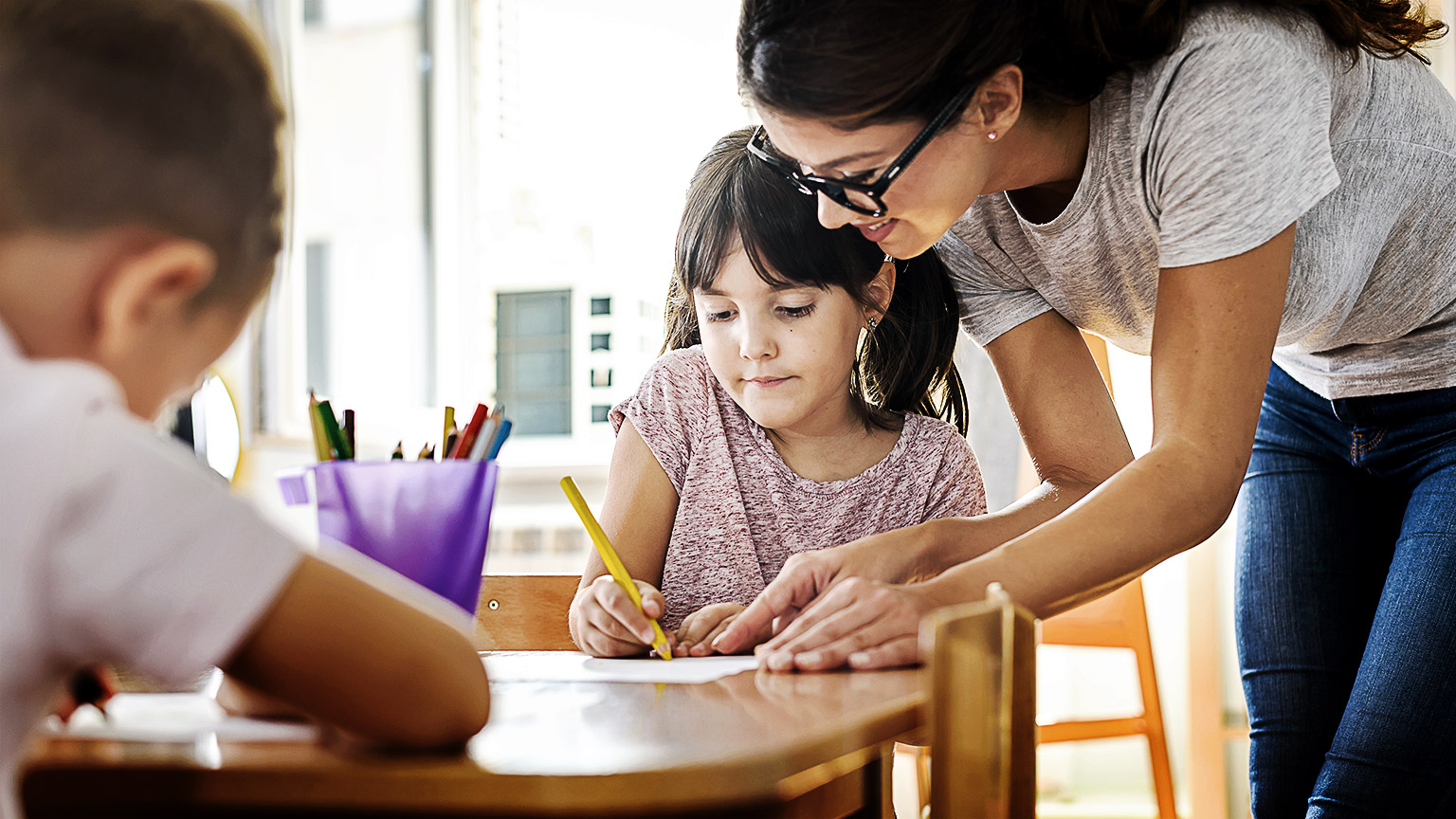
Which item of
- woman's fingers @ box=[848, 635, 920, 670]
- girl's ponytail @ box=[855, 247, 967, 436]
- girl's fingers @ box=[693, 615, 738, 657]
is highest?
girl's ponytail @ box=[855, 247, 967, 436]

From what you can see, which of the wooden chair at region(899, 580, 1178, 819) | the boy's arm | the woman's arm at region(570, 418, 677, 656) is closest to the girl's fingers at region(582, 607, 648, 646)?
the woman's arm at region(570, 418, 677, 656)

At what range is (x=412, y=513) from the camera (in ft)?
2.30

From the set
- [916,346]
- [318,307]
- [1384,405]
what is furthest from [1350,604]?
[318,307]

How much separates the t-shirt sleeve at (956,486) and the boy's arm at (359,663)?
83 centimetres

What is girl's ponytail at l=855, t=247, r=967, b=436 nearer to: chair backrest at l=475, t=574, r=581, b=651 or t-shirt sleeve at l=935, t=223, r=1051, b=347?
A: t-shirt sleeve at l=935, t=223, r=1051, b=347

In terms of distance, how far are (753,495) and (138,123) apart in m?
0.86

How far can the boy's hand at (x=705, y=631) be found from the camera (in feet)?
2.86

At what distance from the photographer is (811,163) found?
3.19ft

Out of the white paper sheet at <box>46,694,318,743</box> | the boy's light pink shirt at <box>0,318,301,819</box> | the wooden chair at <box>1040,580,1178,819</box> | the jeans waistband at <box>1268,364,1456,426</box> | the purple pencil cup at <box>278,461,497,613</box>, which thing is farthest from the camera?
the wooden chair at <box>1040,580,1178,819</box>

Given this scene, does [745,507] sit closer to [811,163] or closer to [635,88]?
[811,163]

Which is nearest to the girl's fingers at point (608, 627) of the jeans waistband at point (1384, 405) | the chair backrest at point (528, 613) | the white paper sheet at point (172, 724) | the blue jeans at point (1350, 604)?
the chair backrest at point (528, 613)

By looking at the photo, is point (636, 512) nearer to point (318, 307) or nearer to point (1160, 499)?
point (1160, 499)

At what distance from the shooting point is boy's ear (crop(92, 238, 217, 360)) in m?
0.43

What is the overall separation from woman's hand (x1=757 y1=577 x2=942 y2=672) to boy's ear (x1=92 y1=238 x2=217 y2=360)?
16.3 inches
